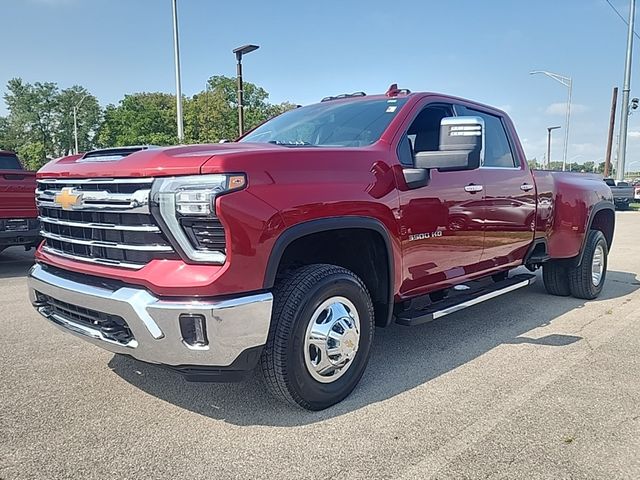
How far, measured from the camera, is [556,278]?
600 cm

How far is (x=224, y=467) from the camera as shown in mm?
2465

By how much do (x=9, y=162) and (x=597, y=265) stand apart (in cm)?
883

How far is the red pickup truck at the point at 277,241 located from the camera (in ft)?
8.29

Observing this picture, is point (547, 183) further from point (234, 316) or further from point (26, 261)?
point (26, 261)

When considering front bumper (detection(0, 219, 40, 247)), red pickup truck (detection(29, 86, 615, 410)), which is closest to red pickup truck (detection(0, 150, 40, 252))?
front bumper (detection(0, 219, 40, 247))

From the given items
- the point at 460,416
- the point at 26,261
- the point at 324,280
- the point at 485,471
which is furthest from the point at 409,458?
the point at 26,261

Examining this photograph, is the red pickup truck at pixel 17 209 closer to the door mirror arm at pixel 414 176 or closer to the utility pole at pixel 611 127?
the door mirror arm at pixel 414 176

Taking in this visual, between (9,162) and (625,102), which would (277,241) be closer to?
(9,162)

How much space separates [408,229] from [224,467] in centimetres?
183

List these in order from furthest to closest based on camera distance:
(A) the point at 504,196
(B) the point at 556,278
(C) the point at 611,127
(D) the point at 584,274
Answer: (C) the point at 611,127, (B) the point at 556,278, (D) the point at 584,274, (A) the point at 504,196

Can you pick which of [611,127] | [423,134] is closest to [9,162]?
[423,134]

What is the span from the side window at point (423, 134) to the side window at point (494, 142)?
0.34 metres

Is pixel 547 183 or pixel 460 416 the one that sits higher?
pixel 547 183

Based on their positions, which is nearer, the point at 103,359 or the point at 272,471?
the point at 272,471
